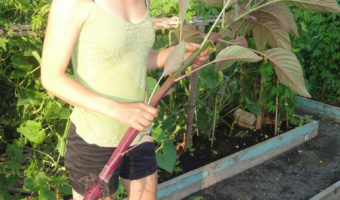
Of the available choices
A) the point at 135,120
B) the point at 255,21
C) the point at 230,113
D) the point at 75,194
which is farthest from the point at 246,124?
the point at 135,120

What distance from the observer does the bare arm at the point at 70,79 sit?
136 centimetres

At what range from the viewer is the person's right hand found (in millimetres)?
1394

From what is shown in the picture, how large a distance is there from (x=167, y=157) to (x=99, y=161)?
145 cm

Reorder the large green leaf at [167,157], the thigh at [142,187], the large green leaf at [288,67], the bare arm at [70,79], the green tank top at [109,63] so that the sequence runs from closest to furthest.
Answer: the bare arm at [70,79] → the green tank top at [109,63] → the large green leaf at [288,67] → the thigh at [142,187] → the large green leaf at [167,157]

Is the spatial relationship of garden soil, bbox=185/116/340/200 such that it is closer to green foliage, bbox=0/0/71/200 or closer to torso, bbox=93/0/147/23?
green foliage, bbox=0/0/71/200

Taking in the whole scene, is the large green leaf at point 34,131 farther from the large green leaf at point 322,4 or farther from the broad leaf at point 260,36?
the large green leaf at point 322,4

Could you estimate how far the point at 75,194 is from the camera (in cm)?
178

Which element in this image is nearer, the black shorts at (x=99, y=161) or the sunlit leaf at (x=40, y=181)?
the black shorts at (x=99, y=161)

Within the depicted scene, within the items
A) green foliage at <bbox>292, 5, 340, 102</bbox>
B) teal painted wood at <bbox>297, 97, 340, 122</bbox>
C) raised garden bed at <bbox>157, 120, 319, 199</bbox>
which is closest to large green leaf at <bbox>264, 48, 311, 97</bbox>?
raised garden bed at <bbox>157, 120, 319, 199</bbox>

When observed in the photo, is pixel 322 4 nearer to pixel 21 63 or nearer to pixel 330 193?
pixel 21 63

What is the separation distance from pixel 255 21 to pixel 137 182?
883 mm

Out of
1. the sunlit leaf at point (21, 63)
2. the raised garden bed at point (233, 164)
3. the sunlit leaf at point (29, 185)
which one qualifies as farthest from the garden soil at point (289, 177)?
the sunlit leaf at point (21, 63)

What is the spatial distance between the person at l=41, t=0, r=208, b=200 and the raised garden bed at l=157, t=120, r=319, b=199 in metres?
1.55

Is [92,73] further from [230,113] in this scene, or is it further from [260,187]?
[230,113]
